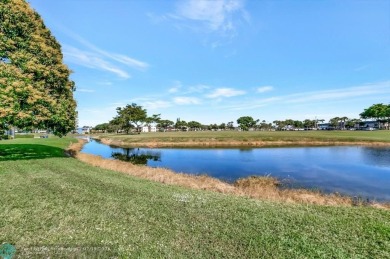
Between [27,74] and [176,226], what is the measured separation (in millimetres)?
24465

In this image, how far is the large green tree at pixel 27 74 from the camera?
23469mm

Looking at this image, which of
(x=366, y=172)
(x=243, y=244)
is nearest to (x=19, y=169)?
(x=243, y=244)

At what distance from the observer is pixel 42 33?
105 feet

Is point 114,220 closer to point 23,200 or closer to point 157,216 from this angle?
point 157,216

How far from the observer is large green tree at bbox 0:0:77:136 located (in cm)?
2347

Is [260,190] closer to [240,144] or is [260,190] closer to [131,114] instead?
[240,144]

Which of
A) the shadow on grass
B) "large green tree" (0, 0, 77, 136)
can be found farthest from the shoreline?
"large green tree" (0, 0, 77, 136)

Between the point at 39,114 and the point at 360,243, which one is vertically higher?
the point at 39,114

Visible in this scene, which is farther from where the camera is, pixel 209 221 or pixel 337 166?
pixel 337 166

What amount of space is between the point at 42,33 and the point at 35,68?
8070mm

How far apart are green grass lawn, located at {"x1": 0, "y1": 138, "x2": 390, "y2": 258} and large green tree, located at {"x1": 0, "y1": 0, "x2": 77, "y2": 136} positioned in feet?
33.2

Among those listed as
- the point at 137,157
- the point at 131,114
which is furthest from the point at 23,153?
the point at 131,114

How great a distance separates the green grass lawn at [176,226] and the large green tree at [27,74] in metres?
10.1

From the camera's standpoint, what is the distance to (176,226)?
11.4 metres
